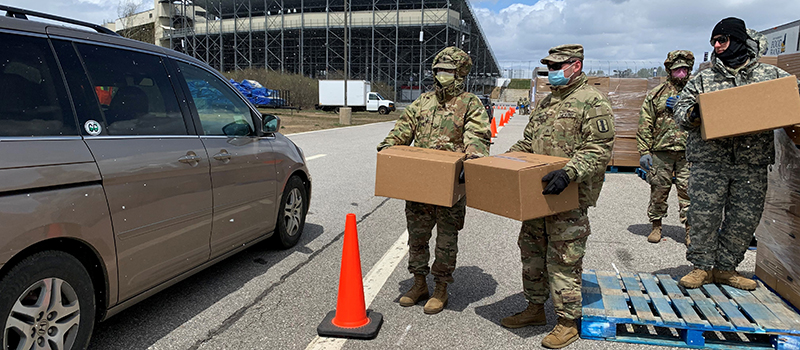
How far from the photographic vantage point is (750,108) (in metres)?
3.59

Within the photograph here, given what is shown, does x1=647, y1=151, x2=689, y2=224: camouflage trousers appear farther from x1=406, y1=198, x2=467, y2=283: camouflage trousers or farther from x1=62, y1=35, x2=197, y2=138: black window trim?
x1=62, y1=35, x2=197, y2=138: black window trim

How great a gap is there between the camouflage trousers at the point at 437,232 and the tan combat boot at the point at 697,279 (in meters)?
1.70

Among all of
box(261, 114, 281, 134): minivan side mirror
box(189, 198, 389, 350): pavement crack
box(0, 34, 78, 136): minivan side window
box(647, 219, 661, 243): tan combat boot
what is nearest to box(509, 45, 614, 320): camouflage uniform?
box(189, 198, 389, 350): pavement crack

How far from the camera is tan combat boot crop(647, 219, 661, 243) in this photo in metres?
6.23

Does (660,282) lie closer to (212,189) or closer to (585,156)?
(585,156)

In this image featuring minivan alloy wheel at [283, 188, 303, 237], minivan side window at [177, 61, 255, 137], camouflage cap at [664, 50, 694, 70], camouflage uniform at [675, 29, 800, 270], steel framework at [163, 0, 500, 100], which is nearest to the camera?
camouflage uniform at [675, 29, 800, 270]

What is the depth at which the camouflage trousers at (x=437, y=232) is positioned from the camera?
400 centimetres

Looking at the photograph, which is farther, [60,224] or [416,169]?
[416,169]

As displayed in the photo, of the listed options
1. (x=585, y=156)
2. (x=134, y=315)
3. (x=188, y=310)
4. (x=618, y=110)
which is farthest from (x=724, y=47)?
(x=618, y=110)

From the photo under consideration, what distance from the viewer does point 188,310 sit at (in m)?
3.96

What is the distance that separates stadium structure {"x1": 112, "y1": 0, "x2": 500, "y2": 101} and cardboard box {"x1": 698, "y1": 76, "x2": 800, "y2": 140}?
52.8 meters

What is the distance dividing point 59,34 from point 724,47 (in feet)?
14.4

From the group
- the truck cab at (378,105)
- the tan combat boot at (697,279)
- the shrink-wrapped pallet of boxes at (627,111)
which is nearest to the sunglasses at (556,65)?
the tan combat boot at (697,279)

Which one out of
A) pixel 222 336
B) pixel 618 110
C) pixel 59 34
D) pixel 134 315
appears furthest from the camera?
pixel 618 110
